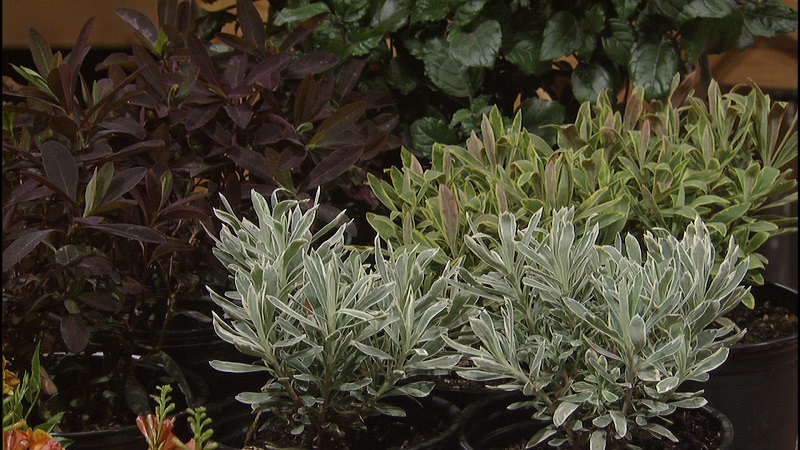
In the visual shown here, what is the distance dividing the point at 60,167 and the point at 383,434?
42 centimetres

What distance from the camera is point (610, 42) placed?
1177 mm

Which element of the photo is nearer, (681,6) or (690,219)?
(690,219)

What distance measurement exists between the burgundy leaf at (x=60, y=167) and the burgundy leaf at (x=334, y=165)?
0.82 ft

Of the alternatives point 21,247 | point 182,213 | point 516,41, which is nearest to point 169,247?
point 182,213

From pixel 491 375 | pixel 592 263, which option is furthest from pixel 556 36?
pixel 491 375

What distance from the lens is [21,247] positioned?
81 centimetres

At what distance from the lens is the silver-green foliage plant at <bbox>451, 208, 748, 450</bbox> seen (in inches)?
27.8

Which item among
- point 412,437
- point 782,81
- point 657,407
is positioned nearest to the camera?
point 657,407

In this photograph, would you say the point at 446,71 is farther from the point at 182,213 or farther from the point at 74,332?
the point at 74,332

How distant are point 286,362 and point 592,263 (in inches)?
11.8

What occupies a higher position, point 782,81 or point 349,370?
point 349,370

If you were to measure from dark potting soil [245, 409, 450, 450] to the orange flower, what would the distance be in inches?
6.9

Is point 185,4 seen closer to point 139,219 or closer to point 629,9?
point 139,219

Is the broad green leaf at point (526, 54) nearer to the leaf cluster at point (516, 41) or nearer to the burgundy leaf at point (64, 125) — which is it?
the leaf cluster at point (516, 41)
